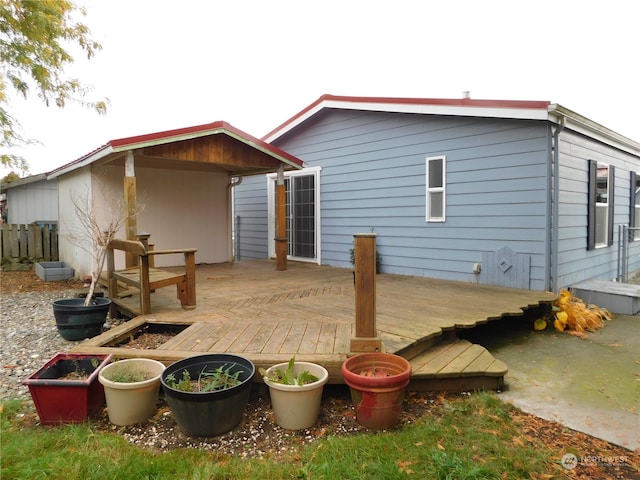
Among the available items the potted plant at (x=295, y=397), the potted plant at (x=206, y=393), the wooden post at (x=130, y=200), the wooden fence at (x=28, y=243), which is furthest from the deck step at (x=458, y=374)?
the wooden fence at (x=28, y=243)

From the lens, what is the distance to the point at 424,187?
631 centimetres

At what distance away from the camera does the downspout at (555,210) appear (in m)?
4.91

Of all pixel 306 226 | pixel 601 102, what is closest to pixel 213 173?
pixel 306 226

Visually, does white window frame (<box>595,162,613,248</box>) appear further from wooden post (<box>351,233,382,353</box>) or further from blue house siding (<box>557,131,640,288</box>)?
wooden post (<box>351,233,382,353</box>)

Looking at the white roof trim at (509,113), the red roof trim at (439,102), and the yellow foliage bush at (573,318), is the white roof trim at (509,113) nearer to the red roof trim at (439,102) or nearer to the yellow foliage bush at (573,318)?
the red roof trim at (439,102)

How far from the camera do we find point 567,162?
5289mm

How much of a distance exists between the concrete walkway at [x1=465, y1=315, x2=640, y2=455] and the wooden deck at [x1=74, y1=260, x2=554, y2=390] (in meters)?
0.34

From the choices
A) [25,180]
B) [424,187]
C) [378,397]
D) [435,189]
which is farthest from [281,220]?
[25,180]

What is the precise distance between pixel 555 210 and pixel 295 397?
428 cm

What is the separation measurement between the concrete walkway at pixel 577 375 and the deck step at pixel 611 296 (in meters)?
0.47

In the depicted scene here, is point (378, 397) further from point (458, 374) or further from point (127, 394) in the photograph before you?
point (127, 394)

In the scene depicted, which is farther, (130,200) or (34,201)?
(34,201)

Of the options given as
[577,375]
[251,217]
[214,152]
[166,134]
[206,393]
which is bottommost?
[577,375]

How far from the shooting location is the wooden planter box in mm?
7379
